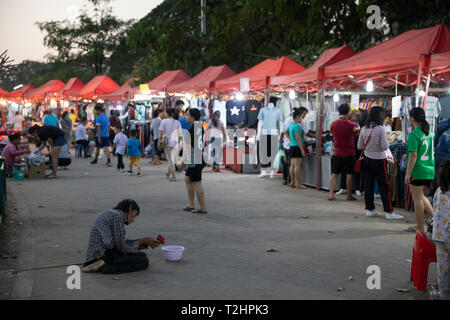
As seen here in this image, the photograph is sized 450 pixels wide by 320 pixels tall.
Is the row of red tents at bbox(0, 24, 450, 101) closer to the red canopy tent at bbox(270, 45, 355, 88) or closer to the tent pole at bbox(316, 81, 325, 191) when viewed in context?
the red canopy tent at bbox(270, 45, 355, 88)

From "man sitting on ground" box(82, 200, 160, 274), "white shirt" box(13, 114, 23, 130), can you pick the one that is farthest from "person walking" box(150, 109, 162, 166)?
"man sitting on ground" box(82, 200, 160, 274)

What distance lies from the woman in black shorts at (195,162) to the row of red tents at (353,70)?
12.0ft

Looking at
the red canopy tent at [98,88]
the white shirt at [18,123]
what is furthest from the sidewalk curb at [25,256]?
the red canopy tent at [98,88]

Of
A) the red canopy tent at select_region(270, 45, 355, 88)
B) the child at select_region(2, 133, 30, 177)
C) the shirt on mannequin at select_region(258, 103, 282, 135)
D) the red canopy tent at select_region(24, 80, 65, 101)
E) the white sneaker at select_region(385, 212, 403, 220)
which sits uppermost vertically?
the red canopy tent at select_region(24, 80, 65, 101)

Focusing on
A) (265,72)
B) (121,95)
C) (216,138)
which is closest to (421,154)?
(265,72)

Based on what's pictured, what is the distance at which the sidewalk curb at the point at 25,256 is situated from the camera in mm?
5484

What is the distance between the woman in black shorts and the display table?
4.03m

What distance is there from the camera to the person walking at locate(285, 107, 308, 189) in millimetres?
13050

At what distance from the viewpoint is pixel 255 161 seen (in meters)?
17.0

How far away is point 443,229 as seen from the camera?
5180mm

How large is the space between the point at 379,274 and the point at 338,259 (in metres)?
0.75

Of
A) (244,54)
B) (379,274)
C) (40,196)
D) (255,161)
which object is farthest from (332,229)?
(244,54)
